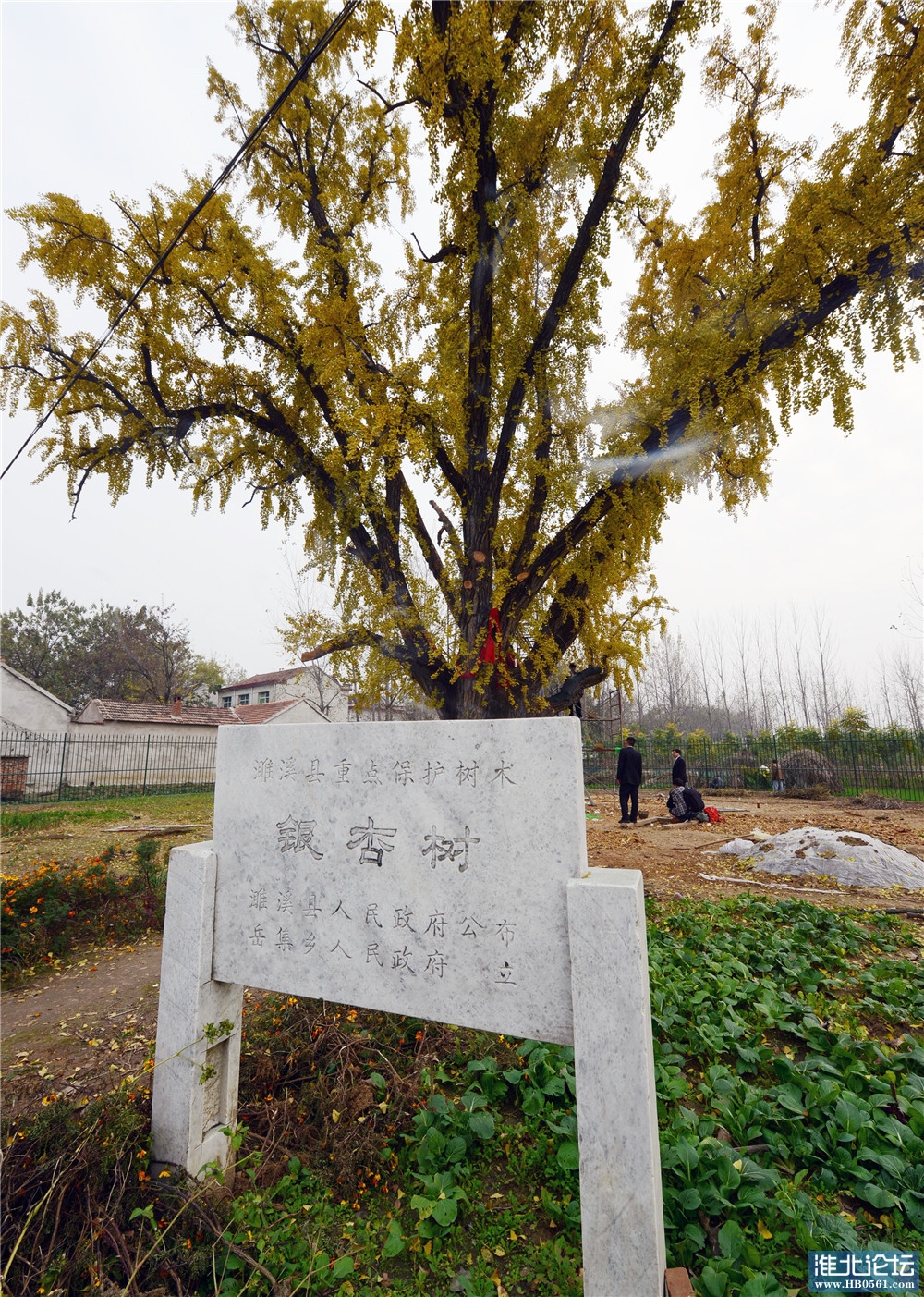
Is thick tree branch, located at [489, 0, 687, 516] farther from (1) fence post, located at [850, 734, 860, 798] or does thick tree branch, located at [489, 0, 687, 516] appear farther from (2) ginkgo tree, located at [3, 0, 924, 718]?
(1) fence post, located at [850, 734, 860, 798]

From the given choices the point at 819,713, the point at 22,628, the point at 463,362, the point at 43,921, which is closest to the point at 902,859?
the point at 463,362

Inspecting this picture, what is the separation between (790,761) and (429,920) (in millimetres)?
19022

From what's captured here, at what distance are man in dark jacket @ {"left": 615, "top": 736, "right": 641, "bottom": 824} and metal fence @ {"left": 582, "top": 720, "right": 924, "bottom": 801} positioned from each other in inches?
285

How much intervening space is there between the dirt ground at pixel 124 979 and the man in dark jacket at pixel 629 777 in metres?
0.53

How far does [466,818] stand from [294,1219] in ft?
5.56

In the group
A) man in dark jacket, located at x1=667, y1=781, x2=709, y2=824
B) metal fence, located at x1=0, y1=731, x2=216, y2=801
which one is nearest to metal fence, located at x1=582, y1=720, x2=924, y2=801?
man in dark jacket, located at x1=667, y1=781, x2=709, y2=824

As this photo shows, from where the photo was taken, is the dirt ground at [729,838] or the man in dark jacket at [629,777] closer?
the dirt ground at [729,838]

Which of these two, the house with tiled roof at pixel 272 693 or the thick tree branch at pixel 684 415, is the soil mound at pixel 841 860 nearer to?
the thick tree branch at pixel 684 415

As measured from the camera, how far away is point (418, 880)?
2131 mm

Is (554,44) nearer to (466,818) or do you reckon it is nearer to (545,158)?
(545,158)

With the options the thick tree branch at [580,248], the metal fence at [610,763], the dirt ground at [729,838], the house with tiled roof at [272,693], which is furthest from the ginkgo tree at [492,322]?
the house with tiled roof at [272,693]

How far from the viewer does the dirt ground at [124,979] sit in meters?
3.19

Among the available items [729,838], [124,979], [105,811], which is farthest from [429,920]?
[105,811]

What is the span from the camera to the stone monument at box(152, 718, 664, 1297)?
1714 mm
